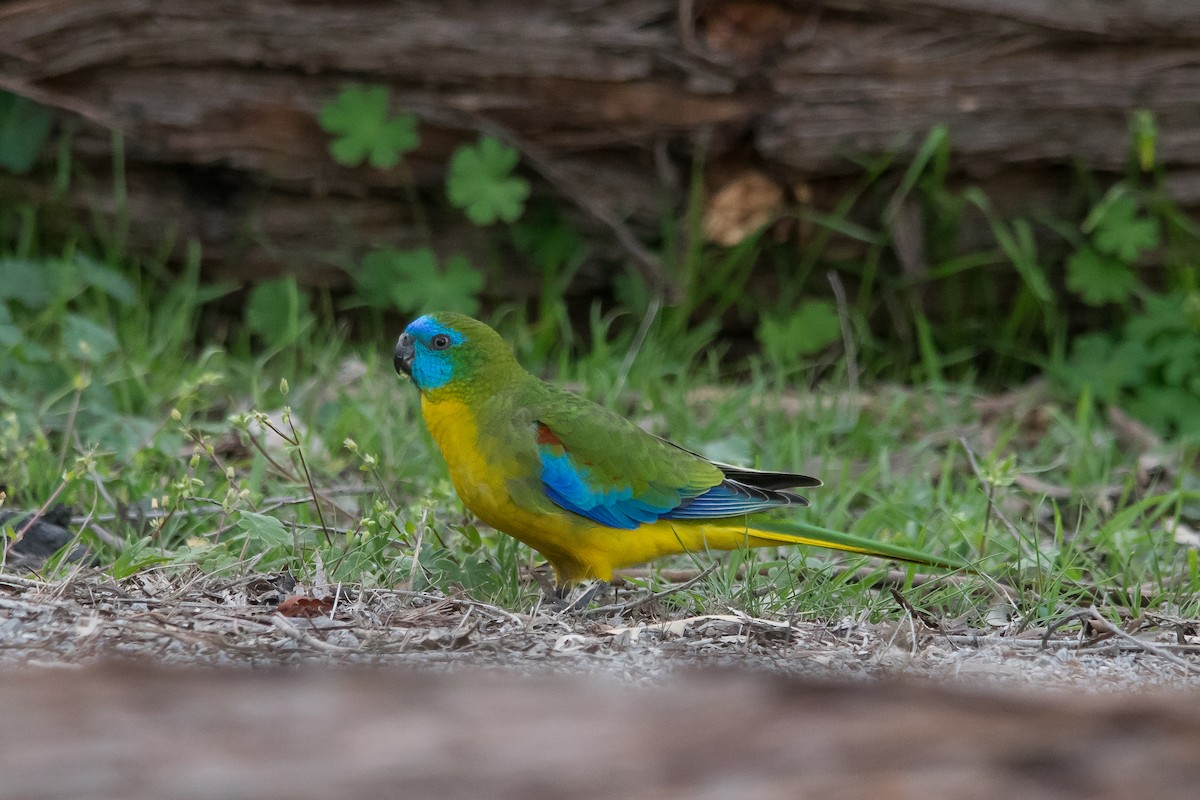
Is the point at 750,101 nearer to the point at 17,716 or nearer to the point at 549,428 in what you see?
the point at 549,428

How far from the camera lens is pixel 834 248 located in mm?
5438

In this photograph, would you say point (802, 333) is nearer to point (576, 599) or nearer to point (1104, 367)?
point (1104, 367)

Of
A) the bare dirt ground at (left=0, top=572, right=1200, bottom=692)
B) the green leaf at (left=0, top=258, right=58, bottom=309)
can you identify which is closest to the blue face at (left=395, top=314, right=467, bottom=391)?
the bare dirt ground at (left=0, top=572, right=1200, bottom=692)

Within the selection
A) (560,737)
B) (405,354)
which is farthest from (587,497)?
(560,737)

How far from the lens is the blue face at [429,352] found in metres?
3.36

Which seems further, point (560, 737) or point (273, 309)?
point (273, 309)

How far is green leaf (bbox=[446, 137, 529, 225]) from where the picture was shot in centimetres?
502

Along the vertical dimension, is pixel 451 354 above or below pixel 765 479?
above

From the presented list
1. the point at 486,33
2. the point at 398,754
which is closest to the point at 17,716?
the point at 398,754

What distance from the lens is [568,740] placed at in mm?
1455

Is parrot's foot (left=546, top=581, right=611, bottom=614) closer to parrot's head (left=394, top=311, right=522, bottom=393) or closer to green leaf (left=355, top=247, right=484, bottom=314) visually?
parrot's head (left=394, top=311, right=522, bottom=393)

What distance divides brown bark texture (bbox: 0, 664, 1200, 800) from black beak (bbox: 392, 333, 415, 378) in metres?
1.88

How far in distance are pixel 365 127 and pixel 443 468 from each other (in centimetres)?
157

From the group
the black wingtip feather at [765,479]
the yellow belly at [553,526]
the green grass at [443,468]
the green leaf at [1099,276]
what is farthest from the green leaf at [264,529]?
the green leaf at [1099,276]
